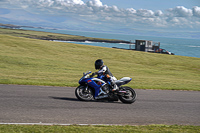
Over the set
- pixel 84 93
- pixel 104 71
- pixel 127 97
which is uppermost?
pixel 104 71

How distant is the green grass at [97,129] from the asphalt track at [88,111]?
2.27 feet

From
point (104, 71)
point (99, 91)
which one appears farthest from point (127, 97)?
point (104, 71)

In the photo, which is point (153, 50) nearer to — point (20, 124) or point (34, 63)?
point (34, 63)

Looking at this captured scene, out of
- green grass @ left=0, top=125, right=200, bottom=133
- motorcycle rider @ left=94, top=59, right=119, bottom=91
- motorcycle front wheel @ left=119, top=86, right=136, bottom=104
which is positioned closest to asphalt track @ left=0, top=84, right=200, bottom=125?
motorcycle front wheel @ left=119, top=86, right=136, bottom=104

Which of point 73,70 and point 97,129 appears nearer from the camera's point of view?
point 97,129

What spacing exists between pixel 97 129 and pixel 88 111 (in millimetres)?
2510

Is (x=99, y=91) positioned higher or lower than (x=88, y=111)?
higher

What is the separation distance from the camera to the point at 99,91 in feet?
39.3

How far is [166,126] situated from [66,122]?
3.05 m

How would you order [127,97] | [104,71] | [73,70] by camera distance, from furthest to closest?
[73,70] < [127,97] < [104,71]

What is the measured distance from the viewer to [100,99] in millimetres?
12109

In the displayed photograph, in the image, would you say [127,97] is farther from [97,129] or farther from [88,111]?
[97,129]

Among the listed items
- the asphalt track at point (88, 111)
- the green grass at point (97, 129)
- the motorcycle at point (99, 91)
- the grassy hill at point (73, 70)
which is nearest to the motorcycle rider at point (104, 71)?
the motorcycle at point (99, 91)

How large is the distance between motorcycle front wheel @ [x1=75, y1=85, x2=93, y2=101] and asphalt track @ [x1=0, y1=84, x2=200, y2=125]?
32cm
